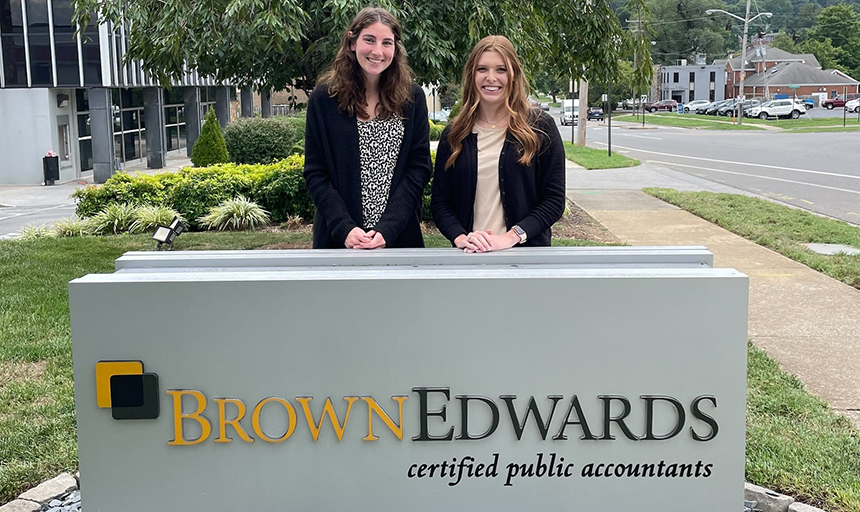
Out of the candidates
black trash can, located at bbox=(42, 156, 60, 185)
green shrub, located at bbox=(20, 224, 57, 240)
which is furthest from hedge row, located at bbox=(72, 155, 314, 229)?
black trash can, located at bbox=(42, 156, 60, 185)

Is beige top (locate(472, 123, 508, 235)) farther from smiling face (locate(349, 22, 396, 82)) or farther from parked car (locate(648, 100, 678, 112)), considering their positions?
parked car (locate(648, 100, 678, 112))

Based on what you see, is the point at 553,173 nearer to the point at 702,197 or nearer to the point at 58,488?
the point at 58,488

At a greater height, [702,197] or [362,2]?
[362,2]

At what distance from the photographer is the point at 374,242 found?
10.8 ft

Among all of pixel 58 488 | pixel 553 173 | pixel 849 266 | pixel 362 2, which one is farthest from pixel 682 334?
pixel 849 266

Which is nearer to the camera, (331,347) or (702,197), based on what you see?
(331,347)

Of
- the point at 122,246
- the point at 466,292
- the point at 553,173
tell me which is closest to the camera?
the point at 466,292

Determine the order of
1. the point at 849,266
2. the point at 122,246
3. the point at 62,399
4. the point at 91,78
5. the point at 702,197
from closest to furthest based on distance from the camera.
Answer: the point at 62,399
the point at 849,266
the point at 122,246
the point at 702,197
the point at 91,78

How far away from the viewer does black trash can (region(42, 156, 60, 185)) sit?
22.6m

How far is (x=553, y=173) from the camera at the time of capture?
336 cm

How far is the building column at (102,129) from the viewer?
2411 cm

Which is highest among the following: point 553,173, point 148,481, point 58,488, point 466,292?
point 553,173

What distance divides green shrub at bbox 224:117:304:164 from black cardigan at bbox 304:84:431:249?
611 inches

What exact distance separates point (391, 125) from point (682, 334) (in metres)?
1.40
